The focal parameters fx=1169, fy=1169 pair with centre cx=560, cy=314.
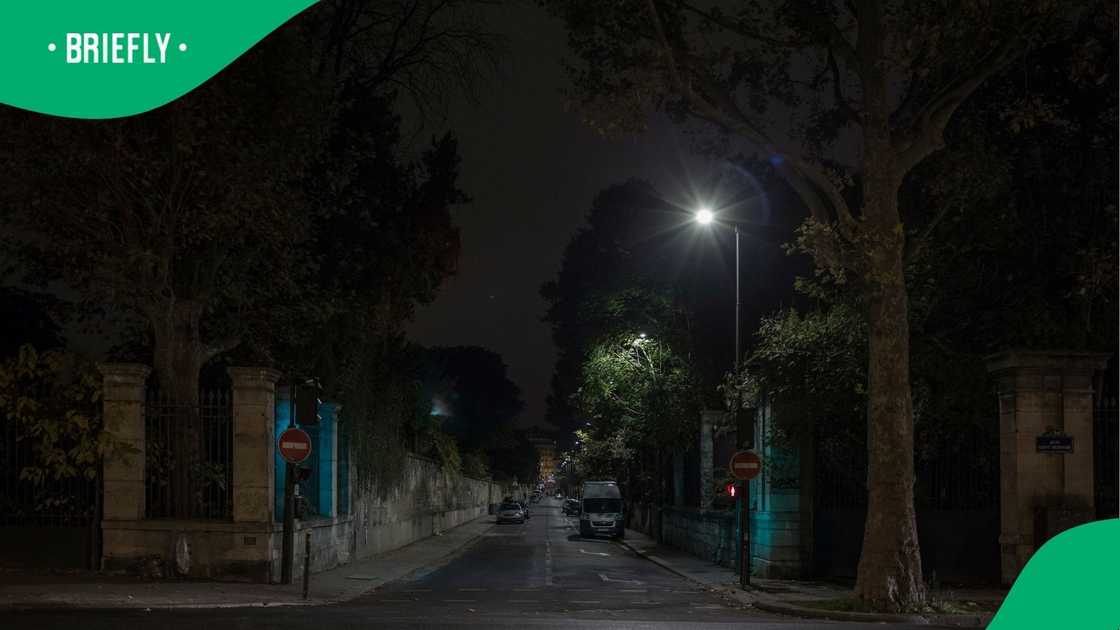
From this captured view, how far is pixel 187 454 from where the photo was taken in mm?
21547

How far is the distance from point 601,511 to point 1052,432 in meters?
32.9

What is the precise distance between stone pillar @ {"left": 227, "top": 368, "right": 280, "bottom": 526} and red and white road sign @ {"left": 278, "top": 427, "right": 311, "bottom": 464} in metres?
1.98

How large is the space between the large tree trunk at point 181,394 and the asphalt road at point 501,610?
161 inches

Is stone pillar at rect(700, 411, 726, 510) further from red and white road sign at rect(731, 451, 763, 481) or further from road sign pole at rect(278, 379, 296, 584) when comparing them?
road sign pole at rect(278, 379, 296, 584)

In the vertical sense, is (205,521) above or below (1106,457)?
below

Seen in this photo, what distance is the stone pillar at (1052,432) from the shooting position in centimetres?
1900

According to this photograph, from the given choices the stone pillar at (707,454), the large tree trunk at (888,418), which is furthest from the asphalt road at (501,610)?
the stone pillar at (707,454)

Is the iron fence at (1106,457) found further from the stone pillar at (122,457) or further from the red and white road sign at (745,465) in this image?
the stone pillar at (122,457)

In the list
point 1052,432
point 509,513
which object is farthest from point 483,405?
point 1052,432

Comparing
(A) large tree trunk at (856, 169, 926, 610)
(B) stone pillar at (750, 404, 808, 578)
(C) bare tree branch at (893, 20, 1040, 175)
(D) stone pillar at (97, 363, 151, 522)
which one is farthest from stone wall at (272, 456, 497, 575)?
(C) bare tree branch at (893, 20, 1040, 175)

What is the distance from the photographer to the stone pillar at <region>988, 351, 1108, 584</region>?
748 inches

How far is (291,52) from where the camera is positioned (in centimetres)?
2047

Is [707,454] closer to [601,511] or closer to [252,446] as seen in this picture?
[601,511]

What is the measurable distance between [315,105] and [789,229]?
82.4ft
